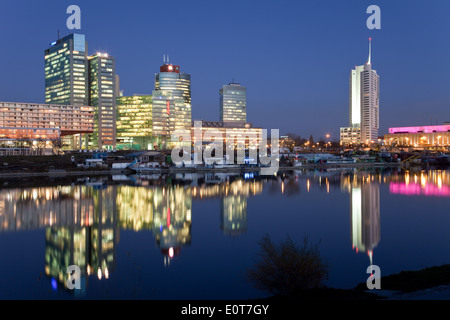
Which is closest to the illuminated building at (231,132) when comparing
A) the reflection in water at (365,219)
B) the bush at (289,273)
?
the reflection in water at (365,219)

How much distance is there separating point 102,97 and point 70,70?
480 inches

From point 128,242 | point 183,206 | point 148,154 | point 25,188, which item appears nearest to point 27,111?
point 148,154

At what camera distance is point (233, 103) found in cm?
18212

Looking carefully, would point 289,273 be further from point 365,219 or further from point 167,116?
point 167,116

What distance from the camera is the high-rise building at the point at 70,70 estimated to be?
115750mm

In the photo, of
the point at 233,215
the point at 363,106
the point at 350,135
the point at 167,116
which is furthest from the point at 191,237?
the point at 363,106

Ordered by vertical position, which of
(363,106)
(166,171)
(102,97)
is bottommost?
(166,171)

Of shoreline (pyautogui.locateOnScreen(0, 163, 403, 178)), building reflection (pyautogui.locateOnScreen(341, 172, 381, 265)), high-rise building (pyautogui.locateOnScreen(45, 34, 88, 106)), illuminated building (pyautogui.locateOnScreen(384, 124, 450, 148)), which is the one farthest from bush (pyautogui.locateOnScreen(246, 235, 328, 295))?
illuminated building (pyautogui.locateOnScreen(384, 124, 450, 148))

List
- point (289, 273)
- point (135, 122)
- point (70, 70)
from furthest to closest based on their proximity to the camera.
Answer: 1. point (135, 122)
2. point (70, 70)
3. point (289, 273)

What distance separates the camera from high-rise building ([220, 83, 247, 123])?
593ft

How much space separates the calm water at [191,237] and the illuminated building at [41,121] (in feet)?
209

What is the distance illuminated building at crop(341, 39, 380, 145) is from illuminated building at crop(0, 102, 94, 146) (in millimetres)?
117188

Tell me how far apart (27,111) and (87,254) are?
316 feet

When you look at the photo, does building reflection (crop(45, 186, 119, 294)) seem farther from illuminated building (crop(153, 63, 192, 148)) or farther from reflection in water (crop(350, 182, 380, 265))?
illuminated building (crop(153, 63, 192, 148))
